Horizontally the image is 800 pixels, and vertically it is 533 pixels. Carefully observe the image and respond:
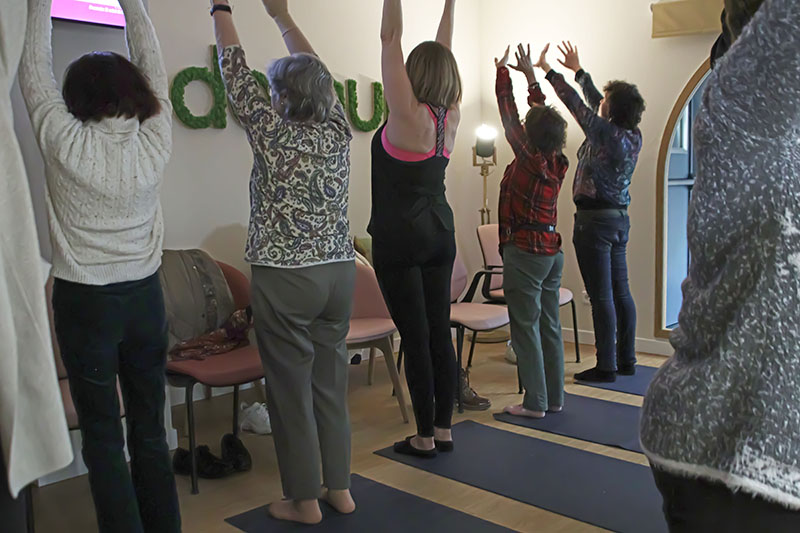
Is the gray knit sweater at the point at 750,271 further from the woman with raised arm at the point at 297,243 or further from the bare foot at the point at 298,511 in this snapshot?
the bare foot at the point at 298,511

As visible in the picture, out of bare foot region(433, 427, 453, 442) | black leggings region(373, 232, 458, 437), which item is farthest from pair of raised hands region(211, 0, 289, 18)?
bare foot region(433, 427, 453, 442)

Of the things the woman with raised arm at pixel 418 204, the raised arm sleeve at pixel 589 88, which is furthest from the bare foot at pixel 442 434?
the raised arm sleeve at pixel 589 88

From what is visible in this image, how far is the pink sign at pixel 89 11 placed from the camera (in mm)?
3088

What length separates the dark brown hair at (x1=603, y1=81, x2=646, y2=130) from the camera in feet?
12.9

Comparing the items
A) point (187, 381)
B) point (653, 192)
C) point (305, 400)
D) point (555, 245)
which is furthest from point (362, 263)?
point (653, 192)

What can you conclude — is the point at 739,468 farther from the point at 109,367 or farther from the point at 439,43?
the point at 439,43

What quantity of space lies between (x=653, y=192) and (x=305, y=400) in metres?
3.27

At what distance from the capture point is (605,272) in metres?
4.12

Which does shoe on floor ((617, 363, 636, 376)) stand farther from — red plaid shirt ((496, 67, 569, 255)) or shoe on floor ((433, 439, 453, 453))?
shoe on floor ((433, 439, 453, 453))

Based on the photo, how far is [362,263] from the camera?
4.01 m

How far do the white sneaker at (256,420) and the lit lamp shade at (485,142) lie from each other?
271cm

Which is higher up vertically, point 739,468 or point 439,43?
point 439,43

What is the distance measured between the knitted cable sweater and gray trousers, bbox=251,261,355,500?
0.41 m

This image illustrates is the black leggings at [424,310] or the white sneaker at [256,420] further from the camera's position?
the white sneaker at [256,420]
